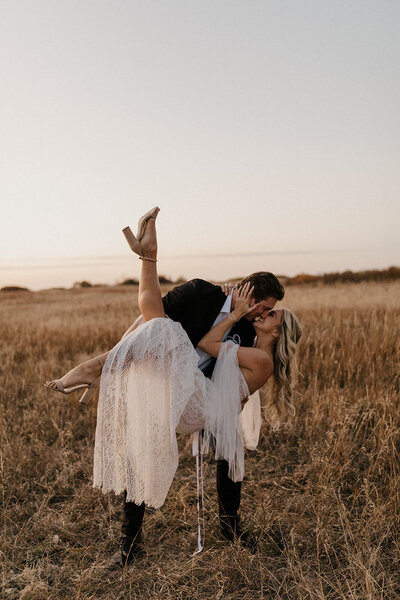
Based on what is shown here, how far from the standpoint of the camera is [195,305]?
10.7ft

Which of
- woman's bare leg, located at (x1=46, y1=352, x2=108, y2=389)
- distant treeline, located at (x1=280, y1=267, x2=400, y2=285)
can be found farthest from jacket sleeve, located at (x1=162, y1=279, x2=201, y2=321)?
distant treeline, located at (x1=280, y1=267, x2=400, y2=285)

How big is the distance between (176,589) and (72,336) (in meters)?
7.16

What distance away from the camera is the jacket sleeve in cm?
323

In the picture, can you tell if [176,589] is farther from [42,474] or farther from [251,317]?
[42,474]

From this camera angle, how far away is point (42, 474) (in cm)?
471

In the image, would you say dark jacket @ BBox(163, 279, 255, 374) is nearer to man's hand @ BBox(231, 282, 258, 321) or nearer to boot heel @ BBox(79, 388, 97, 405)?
man's hand @ BBox(231, 282, 258, 321)

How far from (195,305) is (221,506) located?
1.42m

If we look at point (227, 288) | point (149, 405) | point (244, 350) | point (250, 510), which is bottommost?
point (250, 510)

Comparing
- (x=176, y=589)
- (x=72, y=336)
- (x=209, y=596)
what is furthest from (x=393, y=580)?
(x=72, y=336)

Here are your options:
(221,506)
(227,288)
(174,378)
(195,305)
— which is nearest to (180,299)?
(195,305)

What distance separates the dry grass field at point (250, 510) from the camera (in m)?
3.14

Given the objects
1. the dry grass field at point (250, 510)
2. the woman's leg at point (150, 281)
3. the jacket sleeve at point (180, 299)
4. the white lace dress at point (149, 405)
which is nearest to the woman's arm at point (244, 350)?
the white lace dress at point (149, 405)

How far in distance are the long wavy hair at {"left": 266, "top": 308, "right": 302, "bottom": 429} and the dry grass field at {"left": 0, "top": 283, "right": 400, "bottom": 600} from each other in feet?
2.61

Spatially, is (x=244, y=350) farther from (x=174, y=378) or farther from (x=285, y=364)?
(x=174, y=378)
